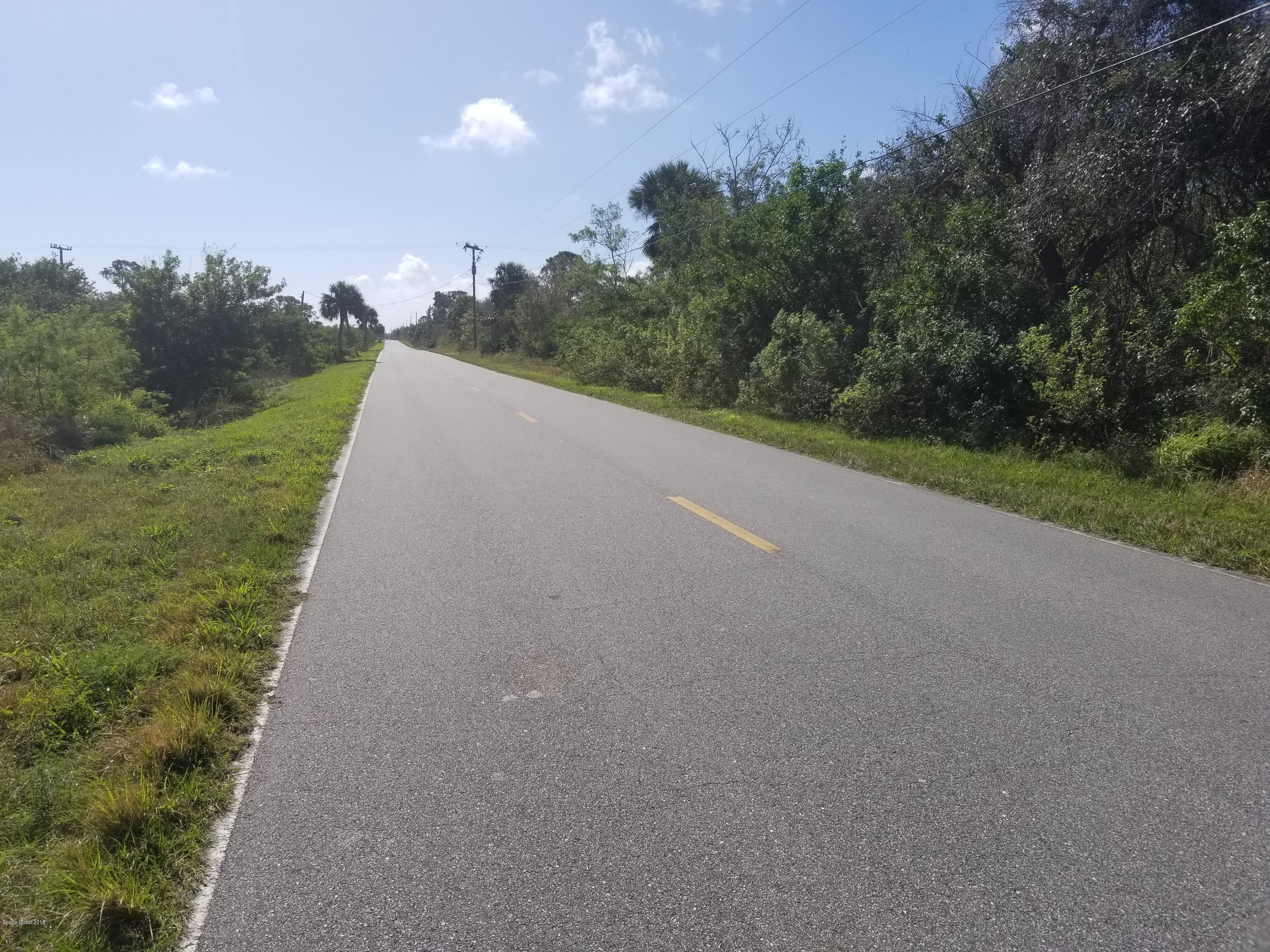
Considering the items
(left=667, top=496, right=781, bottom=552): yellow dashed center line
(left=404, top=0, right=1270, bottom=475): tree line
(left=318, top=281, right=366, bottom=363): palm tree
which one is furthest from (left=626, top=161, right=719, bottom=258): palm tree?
(left=318, top=281, right=366, bottom=363): palm tree

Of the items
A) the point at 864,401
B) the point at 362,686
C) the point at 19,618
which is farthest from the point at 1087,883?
the point at 864,401

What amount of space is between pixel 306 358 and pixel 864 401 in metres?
46.0

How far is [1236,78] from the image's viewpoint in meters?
10.1

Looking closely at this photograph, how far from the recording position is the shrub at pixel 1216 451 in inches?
362

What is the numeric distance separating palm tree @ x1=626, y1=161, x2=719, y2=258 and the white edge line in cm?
3214

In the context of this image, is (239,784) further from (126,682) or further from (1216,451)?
(1216,451)

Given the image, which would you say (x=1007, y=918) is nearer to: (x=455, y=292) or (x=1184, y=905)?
(x=1184, y=905)

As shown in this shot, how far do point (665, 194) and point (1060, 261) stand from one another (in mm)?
28879

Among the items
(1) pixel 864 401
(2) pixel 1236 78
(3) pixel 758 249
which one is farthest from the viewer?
(3) pixel 758 249

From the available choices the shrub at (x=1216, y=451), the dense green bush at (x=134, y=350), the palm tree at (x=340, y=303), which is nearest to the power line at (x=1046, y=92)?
the shrub at (x=1216, y=451)

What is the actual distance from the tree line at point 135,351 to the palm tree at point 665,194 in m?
18.5

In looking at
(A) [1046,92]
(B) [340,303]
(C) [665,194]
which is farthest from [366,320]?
(A) [1046,92]

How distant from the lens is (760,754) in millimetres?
3426


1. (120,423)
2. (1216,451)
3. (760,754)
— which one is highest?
(1216,451)
